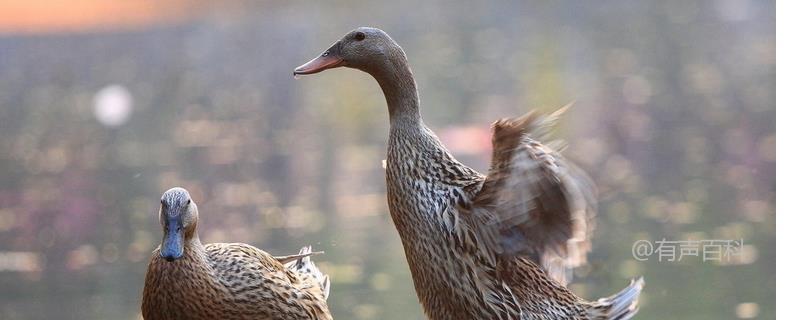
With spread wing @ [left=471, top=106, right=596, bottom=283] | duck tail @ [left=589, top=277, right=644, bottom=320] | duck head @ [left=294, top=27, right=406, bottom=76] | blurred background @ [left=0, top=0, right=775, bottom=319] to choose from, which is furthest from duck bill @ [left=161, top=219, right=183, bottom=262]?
blurred background @ [left=0, top=0, right=775, bottom=319]

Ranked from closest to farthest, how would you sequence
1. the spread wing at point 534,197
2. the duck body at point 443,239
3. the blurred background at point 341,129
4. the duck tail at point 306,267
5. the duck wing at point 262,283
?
the spread wing at point 534,197
the duck body at point 443,239
the duck wing at point 262,283
the duck tail at point 306,267
the blurred background at point 341,129

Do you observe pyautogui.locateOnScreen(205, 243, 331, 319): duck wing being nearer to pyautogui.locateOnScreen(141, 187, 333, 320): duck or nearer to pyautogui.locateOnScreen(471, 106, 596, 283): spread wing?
pyautogui.locateOnScreen(141, 187, 333, 320): duck

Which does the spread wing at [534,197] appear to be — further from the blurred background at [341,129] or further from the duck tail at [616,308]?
the blurred background at [341,129]

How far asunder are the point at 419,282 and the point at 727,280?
1.86 metres

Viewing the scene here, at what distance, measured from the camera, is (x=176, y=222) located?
3.11 m

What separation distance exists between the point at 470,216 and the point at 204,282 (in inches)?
27.1

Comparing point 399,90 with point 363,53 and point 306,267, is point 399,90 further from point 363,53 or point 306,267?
point 306,267

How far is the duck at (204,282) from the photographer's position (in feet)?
10.3

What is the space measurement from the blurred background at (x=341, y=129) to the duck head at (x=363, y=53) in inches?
38.4

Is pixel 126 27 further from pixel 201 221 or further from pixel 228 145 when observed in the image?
pixel 201 221

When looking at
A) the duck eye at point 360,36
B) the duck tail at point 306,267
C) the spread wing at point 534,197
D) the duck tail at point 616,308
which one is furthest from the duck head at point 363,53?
the duck tail at point 616,308

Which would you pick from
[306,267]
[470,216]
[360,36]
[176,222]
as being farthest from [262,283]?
[360,36]

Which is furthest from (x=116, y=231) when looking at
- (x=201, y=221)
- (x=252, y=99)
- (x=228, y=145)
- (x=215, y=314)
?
(x=215, y=314)

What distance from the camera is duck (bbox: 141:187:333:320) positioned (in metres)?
3.15
